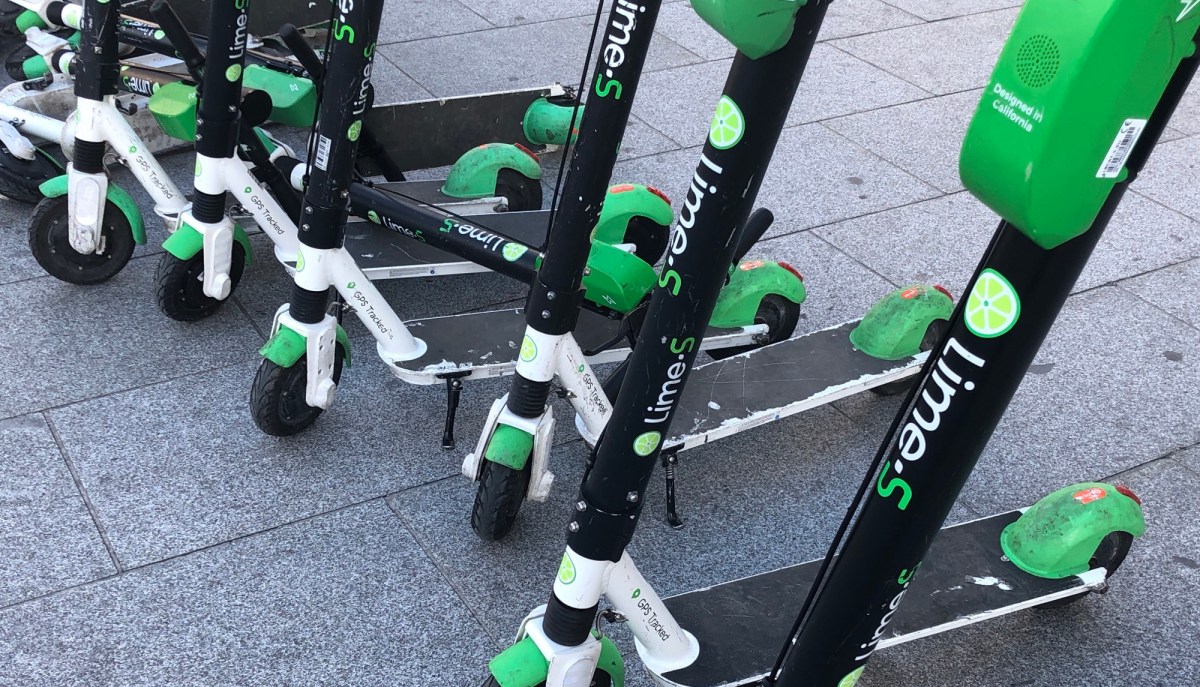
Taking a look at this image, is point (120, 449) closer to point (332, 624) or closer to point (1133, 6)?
point (332, 624)

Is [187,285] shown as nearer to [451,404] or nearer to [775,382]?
[451,404]

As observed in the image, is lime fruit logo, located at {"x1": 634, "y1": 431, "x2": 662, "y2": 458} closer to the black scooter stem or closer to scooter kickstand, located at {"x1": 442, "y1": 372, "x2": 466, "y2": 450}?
the black scooter stem

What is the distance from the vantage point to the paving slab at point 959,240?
15.1ft

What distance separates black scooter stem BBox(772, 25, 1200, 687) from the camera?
141 cm

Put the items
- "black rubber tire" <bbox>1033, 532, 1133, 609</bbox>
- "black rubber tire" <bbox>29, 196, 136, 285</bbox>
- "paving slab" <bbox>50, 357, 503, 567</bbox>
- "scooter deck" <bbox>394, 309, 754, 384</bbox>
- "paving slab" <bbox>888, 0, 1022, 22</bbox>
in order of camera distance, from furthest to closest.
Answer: "paving slab" <bbox>888, 0, 1022, 22</bbox>, "black rubber tire" <bbox>29, 196, 136, 285</bbox>, "scooter deck" <bbox>394, 309, 754, 384</bbox>, "paving slab" <bbox>50, 357, 503, 567</bbox>, "black rubber tire" <bbox>1033, 532, 1133, 609</bbox>

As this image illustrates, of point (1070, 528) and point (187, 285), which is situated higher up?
point (1070, 528)

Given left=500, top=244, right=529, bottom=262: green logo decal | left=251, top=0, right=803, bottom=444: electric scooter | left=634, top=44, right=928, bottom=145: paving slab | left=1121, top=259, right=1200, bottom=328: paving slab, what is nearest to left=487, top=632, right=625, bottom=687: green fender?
left=251, top=0, right=803, bottom=444: electric scooter

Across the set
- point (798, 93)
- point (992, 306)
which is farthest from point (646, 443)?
point (798, 93)

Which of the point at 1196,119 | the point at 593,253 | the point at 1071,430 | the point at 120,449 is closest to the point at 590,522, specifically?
the point at 593,253

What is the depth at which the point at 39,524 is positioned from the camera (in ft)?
10.1

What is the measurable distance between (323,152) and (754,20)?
1740 mm

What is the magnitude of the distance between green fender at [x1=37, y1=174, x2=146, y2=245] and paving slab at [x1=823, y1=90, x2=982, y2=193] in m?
3.37

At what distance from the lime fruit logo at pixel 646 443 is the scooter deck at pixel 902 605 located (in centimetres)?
67

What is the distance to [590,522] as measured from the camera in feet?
7.09
